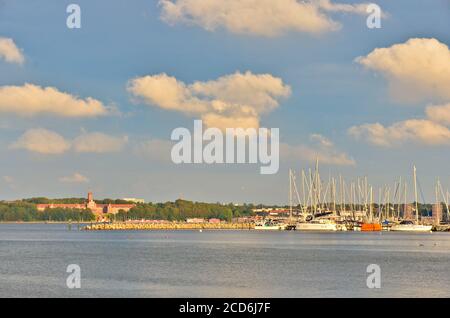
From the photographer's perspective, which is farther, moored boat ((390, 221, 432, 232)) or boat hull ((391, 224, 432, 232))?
moored boat ((390, 221, 432, 232))

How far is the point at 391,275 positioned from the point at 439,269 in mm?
7500

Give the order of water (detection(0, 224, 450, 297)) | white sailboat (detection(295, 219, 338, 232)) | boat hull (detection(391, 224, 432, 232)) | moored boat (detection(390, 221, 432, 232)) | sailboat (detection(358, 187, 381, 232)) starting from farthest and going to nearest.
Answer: sailboat (detection(358, 187, 381, 232)) < moored boat (detection(390, 221, 432, 232)) < boat hull (detection(391, 224, 432, 232)) < white sailboat (detection(295, 219, 338, 232)) < water (detection(0, 224, 450, 297))

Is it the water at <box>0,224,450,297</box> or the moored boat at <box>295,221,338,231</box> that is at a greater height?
the moored boat at <box>295,221,338,231</box>

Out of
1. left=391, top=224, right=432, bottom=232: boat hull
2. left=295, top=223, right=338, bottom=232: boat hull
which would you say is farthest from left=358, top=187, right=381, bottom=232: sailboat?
left=295, top=223, right=338, bottom=232: boat hull

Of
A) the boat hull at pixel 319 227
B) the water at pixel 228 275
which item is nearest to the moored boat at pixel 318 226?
the boat hull at pixel 319 227

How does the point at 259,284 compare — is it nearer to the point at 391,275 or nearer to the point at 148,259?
the point at 391,275

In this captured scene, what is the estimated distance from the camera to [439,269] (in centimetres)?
6650

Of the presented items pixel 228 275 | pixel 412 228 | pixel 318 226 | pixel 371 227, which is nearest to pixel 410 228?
pixel 412 228

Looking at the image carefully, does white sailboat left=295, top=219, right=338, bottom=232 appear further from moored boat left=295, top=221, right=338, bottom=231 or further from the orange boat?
the orange boat
